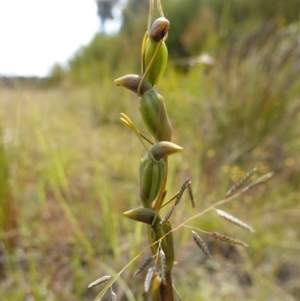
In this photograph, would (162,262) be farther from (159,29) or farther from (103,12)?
(103,12)

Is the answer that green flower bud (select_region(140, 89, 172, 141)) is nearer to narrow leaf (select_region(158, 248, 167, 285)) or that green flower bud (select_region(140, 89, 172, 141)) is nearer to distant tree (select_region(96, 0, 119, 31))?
narrow leaf (select_region(158, 248, 167, 285))

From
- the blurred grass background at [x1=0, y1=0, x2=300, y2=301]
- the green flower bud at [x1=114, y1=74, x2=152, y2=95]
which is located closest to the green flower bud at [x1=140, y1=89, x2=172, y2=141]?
the green flower bud at [x1=114, y1=74, x2=152, y2=95]

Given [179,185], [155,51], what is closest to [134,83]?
[155,51]

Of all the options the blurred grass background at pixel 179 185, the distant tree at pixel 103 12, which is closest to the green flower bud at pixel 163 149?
the blurred grass background at pixel 179 185

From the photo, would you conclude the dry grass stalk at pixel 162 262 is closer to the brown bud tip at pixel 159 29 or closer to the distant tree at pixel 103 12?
the brown bud tip at pixel 159 29

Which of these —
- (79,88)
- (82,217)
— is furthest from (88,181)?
(79,88)

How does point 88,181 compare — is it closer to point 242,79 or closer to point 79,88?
point 242,79
